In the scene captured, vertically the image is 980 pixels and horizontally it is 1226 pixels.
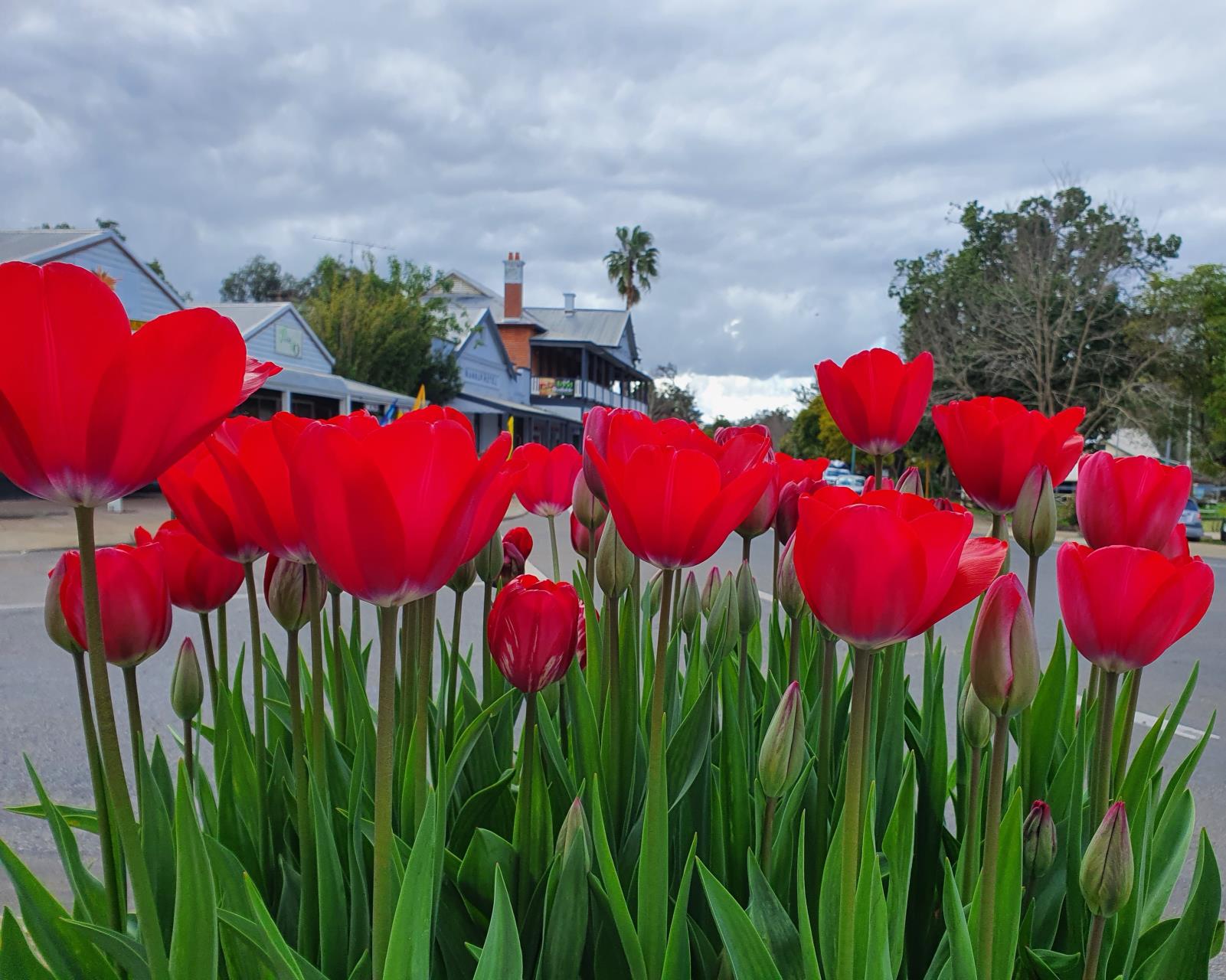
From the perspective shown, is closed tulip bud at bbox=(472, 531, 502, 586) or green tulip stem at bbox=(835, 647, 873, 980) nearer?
green tulip stem at bbox=(835, 647, 873, 980)

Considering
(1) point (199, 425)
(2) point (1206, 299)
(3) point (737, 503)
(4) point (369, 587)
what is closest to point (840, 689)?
(3) point (737, 503)

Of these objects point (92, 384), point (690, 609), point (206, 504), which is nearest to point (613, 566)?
point (690, 609)

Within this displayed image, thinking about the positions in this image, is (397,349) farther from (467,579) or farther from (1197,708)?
(467,579)

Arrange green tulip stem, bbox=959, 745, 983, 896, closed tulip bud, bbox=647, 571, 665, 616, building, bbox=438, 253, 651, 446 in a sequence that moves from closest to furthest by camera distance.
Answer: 1. green tulip stem, bbox=959, 745, 983, 896
2. closed tulip bud, bbox=647, 571, 665, 616
3. building, bbox=438, 253, 651, 446

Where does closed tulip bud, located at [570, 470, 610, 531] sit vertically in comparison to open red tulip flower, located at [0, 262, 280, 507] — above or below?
below

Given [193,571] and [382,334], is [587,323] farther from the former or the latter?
Answer: [193,571]

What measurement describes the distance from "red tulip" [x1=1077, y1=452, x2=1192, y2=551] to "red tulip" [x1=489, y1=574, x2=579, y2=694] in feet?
2.12

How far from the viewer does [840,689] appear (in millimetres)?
1714

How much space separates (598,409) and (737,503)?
1.05 feet

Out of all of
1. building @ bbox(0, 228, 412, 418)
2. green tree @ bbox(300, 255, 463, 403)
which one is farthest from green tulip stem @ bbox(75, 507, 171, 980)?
green tree @ bbox(300, 255, 463, 403)

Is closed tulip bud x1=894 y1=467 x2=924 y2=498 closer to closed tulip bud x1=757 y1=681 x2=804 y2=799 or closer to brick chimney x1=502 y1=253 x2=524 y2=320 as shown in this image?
closed tulip bud x1=757 y1=681 x2=804 y2=799

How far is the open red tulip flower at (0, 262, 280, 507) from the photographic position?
0.63m

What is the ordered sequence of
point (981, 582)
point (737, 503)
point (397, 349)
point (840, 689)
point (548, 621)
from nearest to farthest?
point (981, 582) → point (737, 503) → point (548, 621) → point (840, 689) → point (397, 349)

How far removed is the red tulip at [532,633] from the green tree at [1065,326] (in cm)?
2419
